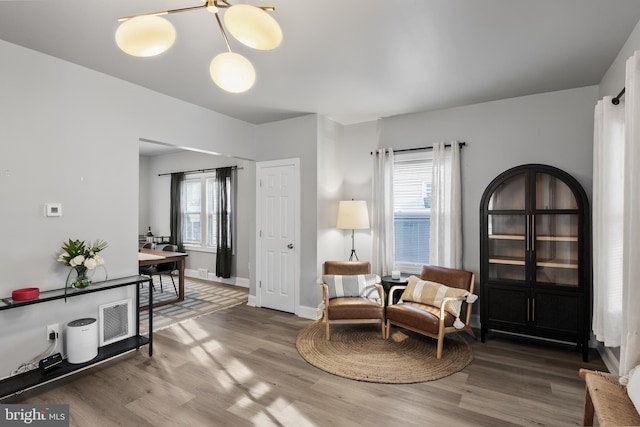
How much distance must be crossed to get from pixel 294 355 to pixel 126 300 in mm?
1726

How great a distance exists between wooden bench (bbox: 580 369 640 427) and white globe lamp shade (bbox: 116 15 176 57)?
8.93 feet

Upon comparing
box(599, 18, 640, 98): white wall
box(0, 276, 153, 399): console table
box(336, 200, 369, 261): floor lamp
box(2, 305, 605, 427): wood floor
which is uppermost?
box(599, 18, 640, 98): white wall

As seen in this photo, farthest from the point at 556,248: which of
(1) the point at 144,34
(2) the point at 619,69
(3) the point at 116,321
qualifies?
(3) the point at 116,321

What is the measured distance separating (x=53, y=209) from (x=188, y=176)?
4.48 metres

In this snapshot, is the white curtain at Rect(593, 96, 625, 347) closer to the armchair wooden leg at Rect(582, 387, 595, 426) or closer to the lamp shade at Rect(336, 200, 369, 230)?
the armchair wooden leg at Rect(582, 387, 595, 426)

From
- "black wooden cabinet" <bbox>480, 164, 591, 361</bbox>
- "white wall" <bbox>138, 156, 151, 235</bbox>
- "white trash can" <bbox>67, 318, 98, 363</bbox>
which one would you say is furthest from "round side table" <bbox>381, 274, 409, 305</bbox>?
"white wall" <bbox>138, 156, 151, 235</bbox>

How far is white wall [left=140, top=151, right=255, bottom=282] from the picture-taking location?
20.4ft

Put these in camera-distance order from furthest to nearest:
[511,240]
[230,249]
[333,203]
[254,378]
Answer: [230,249] < [333,203] < [511,240] < [254,378]

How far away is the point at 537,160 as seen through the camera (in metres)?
3.64

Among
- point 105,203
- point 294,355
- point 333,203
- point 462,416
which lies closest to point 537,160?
point 333,203

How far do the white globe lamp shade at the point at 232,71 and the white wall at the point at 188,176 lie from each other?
10.9 feet

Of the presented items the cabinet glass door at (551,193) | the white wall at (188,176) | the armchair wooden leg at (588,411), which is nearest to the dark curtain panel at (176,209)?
the white wall at (188,176)

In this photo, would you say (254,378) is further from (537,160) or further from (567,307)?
(537,160)

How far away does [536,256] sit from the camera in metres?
3.33
